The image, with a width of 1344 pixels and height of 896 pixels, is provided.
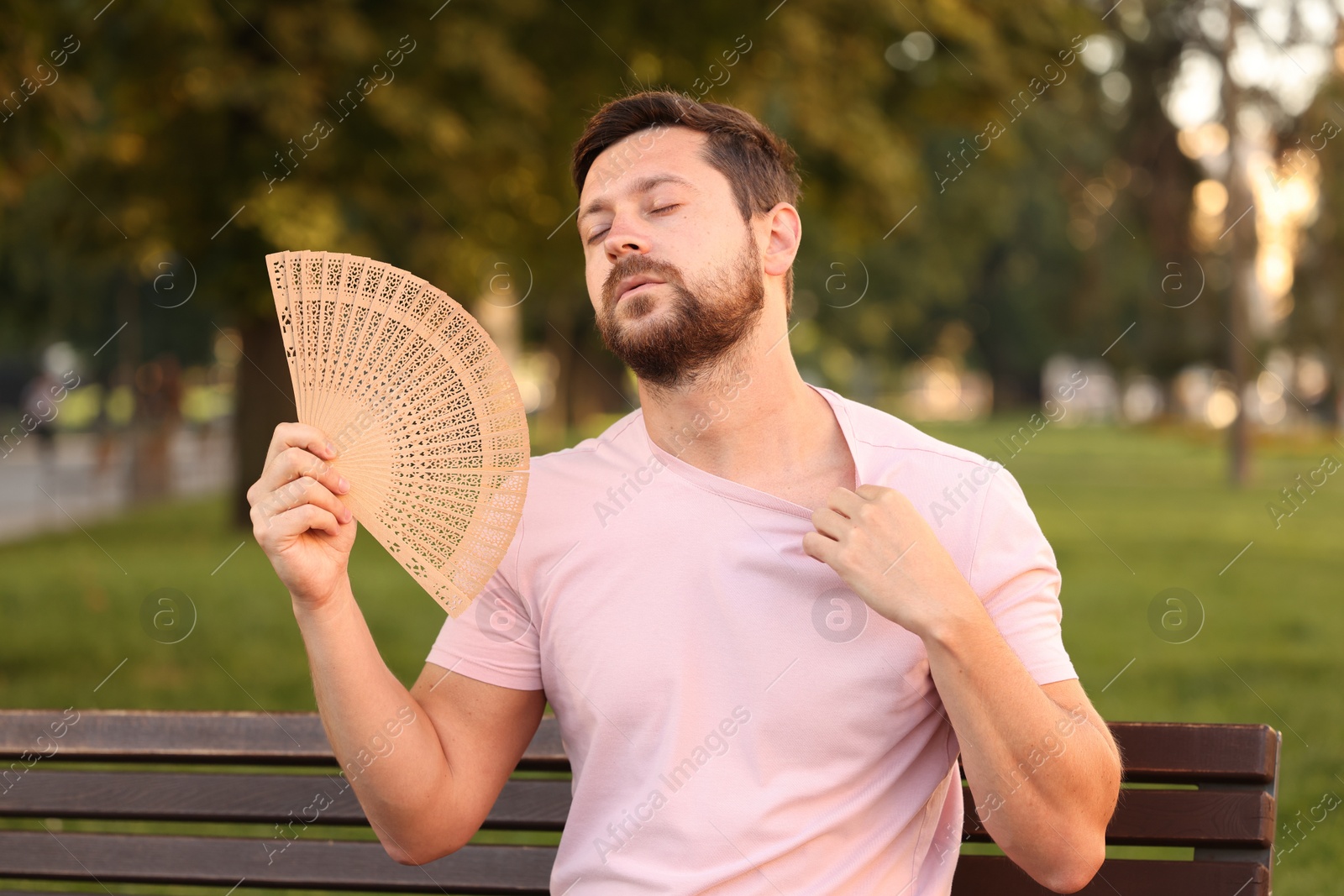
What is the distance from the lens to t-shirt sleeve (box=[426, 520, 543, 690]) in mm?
2305

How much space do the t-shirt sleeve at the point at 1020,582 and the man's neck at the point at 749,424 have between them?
11.6 inches

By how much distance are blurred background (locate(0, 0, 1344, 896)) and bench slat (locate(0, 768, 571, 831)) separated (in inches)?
111

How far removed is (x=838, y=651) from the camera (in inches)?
83.7

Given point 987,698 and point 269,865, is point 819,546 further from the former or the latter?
point 269,865

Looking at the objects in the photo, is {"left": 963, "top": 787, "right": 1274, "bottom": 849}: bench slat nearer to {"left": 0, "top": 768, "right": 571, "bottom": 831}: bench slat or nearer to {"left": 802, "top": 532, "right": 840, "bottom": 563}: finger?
{"left": 802, "top": 532, "right": 840, "bottom": 563}: finger

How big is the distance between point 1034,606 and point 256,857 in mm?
1615

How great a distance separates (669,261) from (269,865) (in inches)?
56.3

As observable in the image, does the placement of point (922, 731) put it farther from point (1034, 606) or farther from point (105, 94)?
point (105, 94)

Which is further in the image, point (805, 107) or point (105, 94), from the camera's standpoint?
point (105, 94)

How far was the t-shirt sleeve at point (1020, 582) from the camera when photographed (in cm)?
204

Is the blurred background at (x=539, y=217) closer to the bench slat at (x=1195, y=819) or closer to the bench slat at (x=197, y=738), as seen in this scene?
the bench slat at (x=1195, y=819)

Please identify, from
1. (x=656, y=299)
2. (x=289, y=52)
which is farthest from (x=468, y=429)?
(x=289, y=52)

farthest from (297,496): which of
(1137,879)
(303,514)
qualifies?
(1137,879)

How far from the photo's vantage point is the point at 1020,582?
2088 mm
